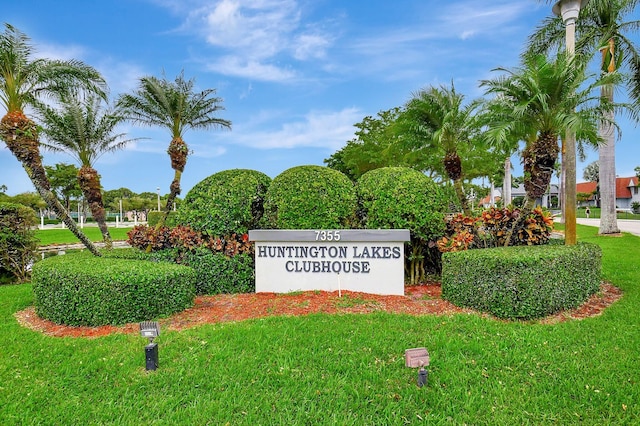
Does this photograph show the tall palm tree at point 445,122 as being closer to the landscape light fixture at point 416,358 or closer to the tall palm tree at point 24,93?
the landscape light fixture at point 416,358

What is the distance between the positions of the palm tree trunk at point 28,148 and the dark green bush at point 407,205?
5.50 meters

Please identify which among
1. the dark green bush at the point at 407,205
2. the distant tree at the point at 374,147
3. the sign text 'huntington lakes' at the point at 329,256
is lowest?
the sign text 'huntington lakes' at the point at 329,256

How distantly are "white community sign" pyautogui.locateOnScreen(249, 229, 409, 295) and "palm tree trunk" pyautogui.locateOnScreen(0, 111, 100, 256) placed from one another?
371cm

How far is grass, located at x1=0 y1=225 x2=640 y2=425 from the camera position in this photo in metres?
2.78

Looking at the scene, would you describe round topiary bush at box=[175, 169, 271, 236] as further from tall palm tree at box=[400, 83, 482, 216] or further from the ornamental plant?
tall palm tree at box=[400, 83, 482, 216]

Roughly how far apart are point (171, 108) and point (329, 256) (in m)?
6.23

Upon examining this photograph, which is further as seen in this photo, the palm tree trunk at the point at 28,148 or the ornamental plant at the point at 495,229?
the palm tree trunk at the point at 28,148

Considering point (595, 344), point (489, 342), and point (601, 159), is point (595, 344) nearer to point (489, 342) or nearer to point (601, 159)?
point (489, 342)

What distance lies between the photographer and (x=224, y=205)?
683cm

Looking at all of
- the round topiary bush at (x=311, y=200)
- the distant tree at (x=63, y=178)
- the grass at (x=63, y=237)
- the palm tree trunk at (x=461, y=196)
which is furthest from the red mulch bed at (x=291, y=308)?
the distant tree at (x=63, y=178)

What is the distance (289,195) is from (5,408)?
15.0 feet

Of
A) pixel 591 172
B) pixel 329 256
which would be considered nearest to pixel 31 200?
pixel 329 256

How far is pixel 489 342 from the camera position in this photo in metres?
3.92

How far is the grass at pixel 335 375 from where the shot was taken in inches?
109
